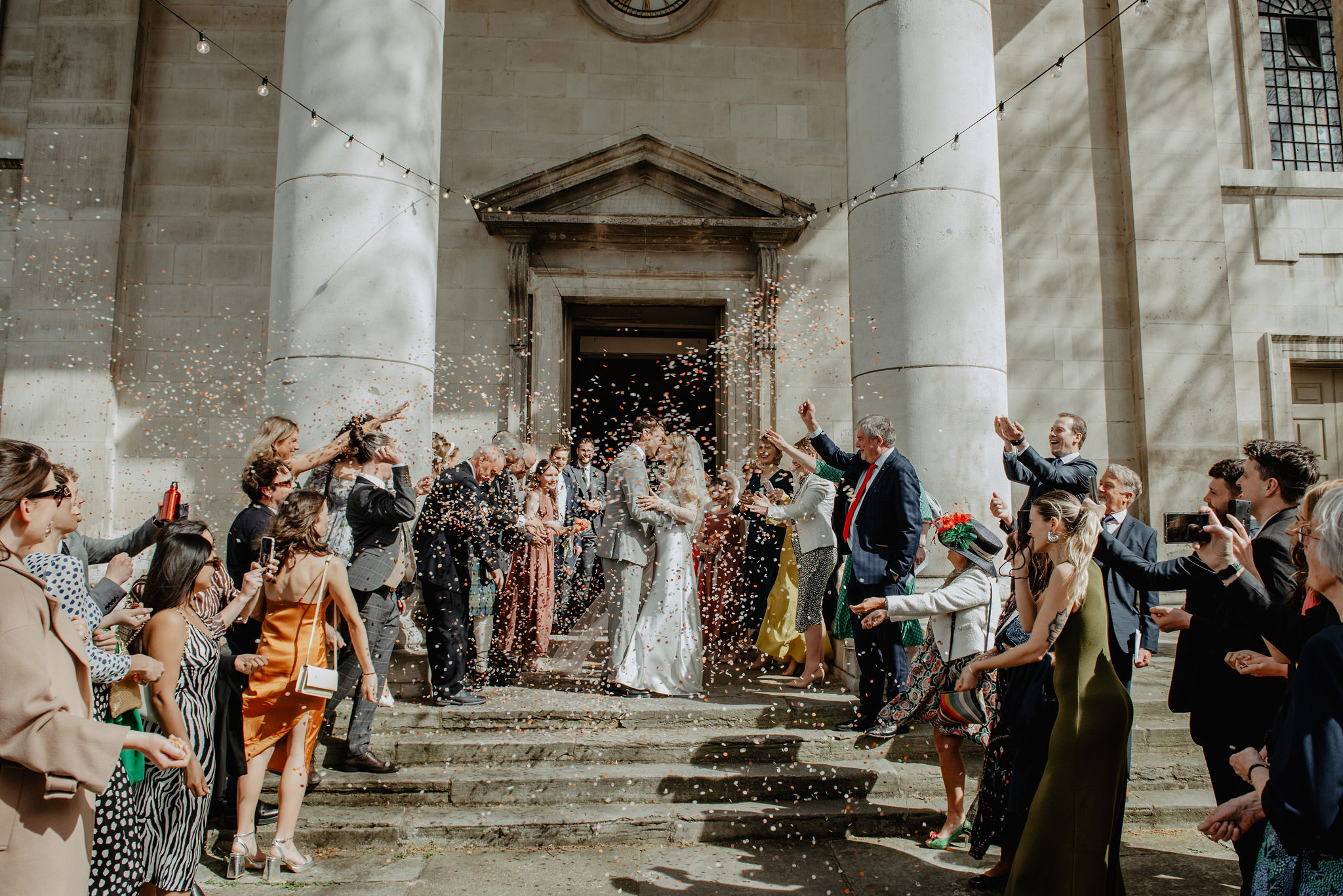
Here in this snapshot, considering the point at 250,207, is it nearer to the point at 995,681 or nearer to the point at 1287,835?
the point at 995,681

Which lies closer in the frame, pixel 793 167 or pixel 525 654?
pixel 525 654

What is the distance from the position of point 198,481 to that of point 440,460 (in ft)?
13.3

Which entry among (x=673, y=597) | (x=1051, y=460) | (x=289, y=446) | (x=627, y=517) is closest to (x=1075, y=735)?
(x=1051, y=460)

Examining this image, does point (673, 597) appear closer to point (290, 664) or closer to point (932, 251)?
point (290, 664)

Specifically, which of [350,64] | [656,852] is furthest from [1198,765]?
[350,64]

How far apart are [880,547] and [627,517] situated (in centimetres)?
199

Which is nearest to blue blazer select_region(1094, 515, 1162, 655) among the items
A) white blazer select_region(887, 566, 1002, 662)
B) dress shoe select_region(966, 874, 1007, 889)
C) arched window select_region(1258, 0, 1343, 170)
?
white blazer select_region(887, 566, 1002, 662)

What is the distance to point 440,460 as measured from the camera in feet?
23.9

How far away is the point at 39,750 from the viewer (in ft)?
6.38

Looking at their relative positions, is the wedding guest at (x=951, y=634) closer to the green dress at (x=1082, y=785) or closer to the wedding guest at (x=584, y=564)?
the green dress at (x=1082, y=785)

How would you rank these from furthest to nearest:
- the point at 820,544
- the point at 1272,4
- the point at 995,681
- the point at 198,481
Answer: the point at 1272,4 → the point at 198,481 → the point at 820,544 → the point at 995,681

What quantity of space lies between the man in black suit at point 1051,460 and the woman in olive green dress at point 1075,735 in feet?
6.20

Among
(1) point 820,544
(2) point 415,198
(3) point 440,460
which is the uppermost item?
(2) point 415,198

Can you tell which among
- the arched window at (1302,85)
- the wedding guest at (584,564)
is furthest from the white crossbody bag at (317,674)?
the arched window at (1302,85)
